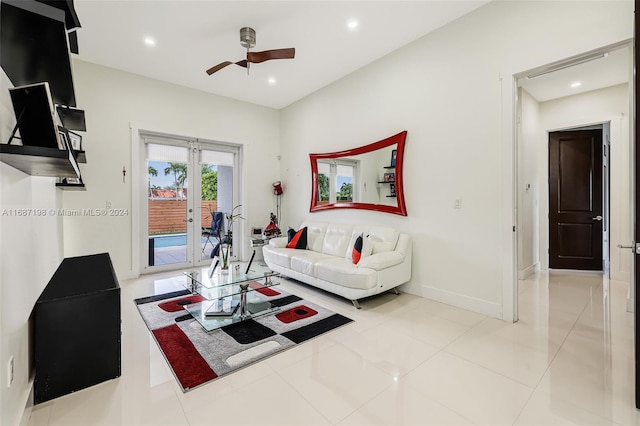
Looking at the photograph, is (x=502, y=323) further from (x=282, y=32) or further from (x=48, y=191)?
(x=48, y=191)

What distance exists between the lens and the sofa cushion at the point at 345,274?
10.6 ft

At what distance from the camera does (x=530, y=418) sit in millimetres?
1647

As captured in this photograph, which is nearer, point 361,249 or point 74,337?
point 74,337

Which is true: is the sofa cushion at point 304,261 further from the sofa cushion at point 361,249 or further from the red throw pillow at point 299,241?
the sofa cushion at point 361,249

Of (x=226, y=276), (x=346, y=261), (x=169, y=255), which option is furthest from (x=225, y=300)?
(x=169, y=255)

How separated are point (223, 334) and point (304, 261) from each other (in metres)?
1.55

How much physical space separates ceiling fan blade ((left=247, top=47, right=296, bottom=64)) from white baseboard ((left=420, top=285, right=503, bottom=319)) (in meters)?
3.25

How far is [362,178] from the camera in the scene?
14.9 feet

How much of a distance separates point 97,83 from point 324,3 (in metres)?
3.67

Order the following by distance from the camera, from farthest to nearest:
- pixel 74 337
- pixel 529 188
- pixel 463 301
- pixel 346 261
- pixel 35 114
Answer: pixel 529 188
pixel 346 261
pixel 463 301
pixel 74 337
pixel 35 114

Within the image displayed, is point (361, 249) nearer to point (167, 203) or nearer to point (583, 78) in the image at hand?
point (167, 203)

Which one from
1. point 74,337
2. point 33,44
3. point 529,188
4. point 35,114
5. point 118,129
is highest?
point 118,129

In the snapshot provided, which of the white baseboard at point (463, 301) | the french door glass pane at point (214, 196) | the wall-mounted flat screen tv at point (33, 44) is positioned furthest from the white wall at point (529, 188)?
the wall-mounted flat screen tv at point (33, 44)

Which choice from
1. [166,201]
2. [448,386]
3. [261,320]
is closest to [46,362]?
[261,320]
